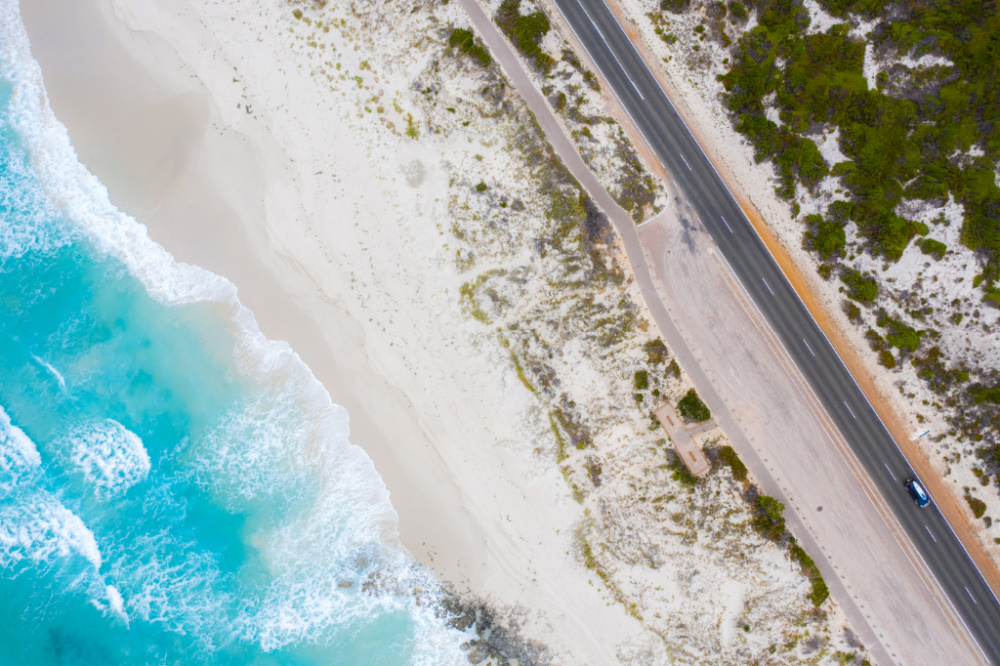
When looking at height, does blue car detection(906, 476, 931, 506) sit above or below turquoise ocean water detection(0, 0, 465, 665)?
above

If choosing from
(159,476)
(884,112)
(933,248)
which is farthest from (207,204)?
(933,248)

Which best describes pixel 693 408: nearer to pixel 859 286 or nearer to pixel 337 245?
pixel 859 286

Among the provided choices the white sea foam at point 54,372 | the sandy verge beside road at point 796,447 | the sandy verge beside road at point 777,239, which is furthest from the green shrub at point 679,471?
the white sea foam at point 54,372

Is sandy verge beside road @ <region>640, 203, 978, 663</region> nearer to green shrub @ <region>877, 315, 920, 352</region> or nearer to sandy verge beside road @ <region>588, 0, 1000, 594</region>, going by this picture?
sandy verge beside road @ <region>588, 0, 1000, 594</region>

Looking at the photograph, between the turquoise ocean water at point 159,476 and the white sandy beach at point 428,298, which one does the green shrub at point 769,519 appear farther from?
the turquoise ocean water at point 159,476

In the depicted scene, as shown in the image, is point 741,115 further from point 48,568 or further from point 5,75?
point 48,568

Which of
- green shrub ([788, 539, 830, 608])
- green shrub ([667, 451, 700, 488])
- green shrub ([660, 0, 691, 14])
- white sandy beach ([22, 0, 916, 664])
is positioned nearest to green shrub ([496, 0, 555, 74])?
white sandy beach ([22, 0, 916, 664])

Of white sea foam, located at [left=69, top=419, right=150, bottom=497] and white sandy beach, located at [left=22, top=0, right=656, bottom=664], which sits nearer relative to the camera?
white sandy beach, located at [left=22, top=0, right=656, bottom=664]

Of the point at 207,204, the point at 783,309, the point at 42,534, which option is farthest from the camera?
the point at 207,204
